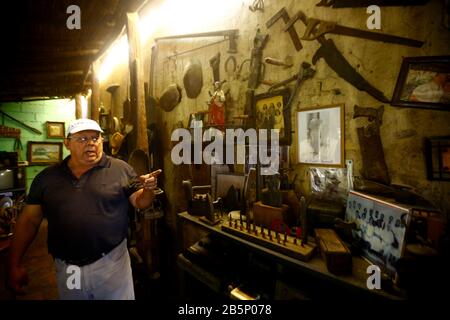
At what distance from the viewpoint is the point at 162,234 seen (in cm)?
480

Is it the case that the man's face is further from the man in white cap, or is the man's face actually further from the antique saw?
the antique saw

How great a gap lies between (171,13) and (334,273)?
493 centimetres

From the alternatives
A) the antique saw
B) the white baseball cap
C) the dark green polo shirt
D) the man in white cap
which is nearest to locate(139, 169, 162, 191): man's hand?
the man in white cap

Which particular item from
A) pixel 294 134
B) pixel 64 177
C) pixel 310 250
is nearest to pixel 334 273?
pixel 310 250

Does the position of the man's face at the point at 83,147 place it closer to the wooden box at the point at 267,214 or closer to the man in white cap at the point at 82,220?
the man in white cap at the point at 82,220

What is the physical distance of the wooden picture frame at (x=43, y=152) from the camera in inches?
381

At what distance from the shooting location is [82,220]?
2.27 meters

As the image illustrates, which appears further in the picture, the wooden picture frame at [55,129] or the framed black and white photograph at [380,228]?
the wooden picture frame at [55,129]

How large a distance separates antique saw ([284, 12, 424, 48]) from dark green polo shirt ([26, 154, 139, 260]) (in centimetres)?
236

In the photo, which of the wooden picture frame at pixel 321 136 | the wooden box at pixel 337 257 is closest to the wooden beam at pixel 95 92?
the wooden picture frame at pixel 321 136

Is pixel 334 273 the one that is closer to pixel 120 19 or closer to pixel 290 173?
pixel 290 173

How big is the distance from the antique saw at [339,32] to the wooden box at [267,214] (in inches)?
65.0

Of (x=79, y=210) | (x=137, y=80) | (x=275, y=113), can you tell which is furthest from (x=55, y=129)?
(x=275, y=113)

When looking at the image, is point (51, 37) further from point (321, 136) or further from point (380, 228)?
point (380, 228)
